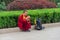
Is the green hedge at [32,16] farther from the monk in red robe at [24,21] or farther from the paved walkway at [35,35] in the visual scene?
the paved walkway at [35,35]

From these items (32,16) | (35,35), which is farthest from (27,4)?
(35,35)

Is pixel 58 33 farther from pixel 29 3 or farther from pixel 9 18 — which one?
pixel 29 3

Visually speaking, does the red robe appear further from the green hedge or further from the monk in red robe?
the green hedge

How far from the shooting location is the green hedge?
40.4 ft

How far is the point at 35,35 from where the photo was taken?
1145 centimetres

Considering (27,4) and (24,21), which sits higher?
(27,4)

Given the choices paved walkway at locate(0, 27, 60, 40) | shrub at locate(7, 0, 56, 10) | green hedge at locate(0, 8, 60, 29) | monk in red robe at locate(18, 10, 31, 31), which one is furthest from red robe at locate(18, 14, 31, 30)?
shrub at locate(7, 0, 56, 10)

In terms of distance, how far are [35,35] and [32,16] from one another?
6.00 ft

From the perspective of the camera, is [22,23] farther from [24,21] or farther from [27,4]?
[27,4]

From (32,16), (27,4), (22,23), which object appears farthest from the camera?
(27,4)

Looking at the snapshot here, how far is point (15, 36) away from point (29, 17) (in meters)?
1.35

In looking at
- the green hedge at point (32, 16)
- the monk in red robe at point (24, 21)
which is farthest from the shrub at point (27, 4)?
the monk in red robe at point (24, 21)

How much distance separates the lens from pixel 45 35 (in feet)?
37.6

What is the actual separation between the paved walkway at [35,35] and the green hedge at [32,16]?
743mm
